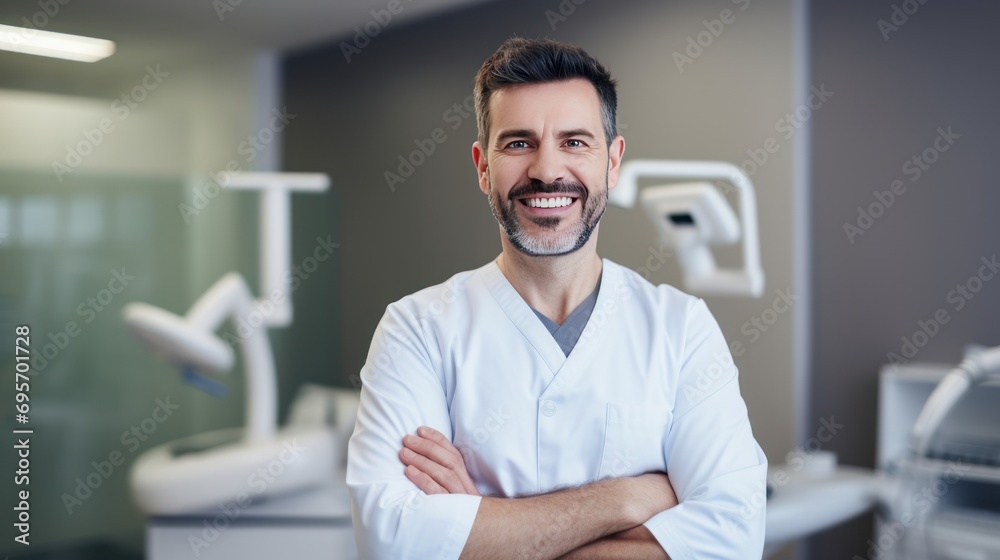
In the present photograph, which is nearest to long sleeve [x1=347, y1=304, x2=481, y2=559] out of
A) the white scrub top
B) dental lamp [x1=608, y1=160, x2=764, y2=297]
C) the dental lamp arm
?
the white scrub top

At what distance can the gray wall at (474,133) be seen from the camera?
225 centimetres

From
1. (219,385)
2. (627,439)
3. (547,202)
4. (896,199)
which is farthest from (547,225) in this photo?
(896,199)

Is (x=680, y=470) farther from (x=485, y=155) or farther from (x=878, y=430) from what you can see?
(x=878, y=430)

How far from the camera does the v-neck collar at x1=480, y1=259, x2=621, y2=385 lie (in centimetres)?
104

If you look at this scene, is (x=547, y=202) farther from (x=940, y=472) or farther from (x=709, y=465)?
(x=940, y=472)

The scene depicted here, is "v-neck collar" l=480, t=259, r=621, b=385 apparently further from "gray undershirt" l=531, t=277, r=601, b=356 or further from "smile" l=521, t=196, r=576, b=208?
"smile" l=521, t=196, r=576, b=208

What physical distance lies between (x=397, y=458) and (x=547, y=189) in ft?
1.20

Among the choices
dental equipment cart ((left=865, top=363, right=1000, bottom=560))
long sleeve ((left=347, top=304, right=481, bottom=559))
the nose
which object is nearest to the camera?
long sleeve ((left=347, top=304, right=481, bottom=559))

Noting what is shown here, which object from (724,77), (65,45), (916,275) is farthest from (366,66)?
(916,275)

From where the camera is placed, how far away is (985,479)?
1848mm

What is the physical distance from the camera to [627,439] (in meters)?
1.00

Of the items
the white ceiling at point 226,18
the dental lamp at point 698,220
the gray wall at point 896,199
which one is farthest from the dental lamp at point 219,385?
the gray wall at point 896,199

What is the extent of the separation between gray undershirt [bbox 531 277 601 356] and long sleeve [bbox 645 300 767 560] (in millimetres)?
131

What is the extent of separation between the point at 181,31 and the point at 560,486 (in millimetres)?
2346
